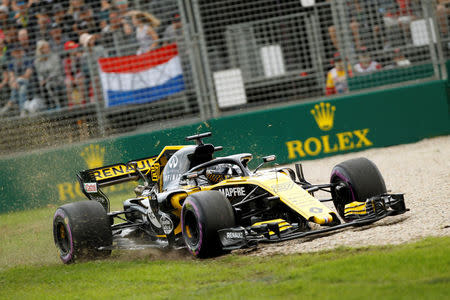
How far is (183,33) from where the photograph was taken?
14.3 metres

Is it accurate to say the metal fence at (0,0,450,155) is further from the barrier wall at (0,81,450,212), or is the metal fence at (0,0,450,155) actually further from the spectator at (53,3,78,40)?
the barrier wall at (0,81,450,212)

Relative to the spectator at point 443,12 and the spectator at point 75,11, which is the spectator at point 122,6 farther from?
the spectator at point 443,12

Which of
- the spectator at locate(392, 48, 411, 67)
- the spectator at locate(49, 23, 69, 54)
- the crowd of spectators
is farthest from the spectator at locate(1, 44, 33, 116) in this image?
the spectator at locate(392, 48, 411, 67)

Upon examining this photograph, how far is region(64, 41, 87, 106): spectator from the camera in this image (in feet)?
46.2

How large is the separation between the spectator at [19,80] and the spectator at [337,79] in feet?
19.6

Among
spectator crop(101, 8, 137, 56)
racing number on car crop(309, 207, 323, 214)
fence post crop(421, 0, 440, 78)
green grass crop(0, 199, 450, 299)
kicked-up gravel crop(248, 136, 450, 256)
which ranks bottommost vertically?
kicked-up gravel crop(248, 136, 450, 256)

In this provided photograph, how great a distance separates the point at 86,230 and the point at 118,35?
6954 millimetres

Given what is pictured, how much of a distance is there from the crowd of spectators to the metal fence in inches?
0.8

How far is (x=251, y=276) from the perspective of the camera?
5.86 meters

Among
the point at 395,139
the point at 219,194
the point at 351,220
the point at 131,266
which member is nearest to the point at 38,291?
the point at 131,266

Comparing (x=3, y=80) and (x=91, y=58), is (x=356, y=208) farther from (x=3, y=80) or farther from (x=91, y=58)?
(x=3, y=80)

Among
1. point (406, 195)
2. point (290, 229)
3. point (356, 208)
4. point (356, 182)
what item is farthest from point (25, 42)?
point (356, 208)

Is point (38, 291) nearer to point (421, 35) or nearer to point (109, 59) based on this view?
point (109, 59)

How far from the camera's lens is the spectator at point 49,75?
14023mm
